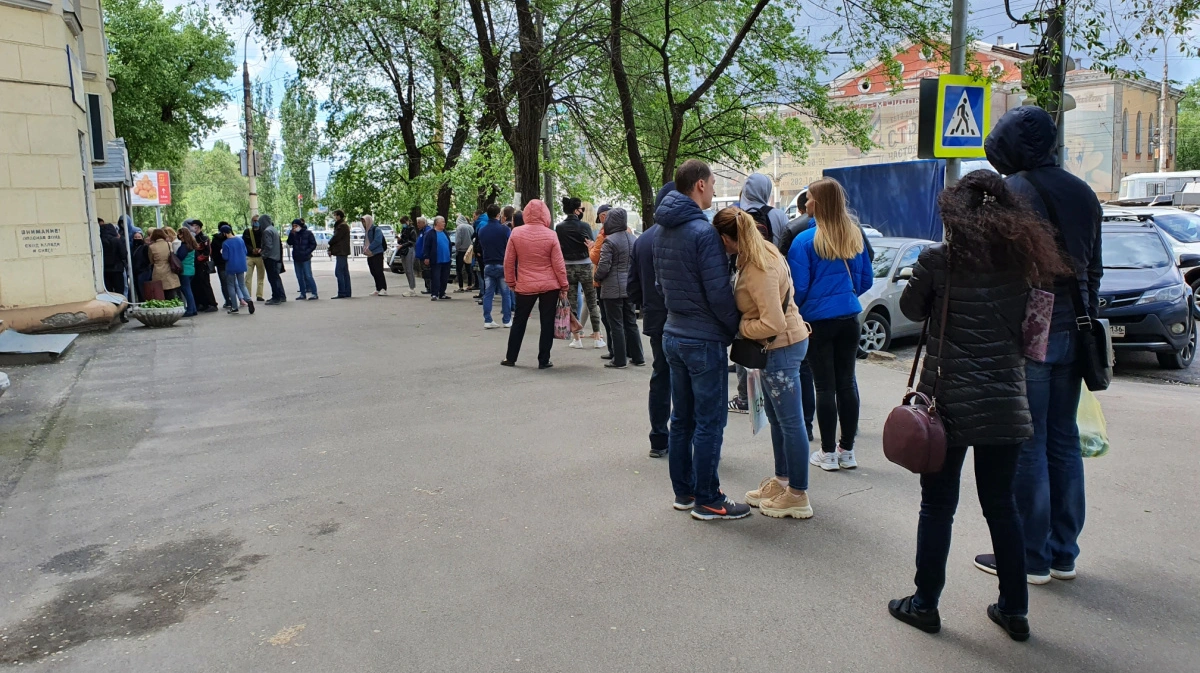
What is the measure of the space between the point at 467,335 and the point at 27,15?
7282 mm

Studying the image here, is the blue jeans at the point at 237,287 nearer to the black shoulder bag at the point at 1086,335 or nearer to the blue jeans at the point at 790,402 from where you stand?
the blue jeans at the point at 790,402

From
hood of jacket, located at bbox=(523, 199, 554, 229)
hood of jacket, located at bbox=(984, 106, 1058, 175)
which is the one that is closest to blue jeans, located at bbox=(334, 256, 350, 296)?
hood of jacket, located at bbox=(523, 199, 554, 229)

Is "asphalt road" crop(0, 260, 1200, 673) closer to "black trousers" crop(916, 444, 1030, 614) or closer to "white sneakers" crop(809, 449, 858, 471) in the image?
"white sneakers" crop(809, 449, 858, 471)

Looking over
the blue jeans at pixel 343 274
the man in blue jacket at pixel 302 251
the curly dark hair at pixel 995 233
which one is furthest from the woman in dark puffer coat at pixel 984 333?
the blue jeans at pixel 343 274

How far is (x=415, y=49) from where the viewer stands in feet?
72.1

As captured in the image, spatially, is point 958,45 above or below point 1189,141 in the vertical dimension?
below

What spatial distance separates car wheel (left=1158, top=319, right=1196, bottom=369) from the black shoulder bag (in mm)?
8031

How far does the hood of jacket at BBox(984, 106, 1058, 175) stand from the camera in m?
3.88

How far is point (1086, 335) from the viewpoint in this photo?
12.7 ft

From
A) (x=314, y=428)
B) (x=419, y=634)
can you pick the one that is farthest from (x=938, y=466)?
(x=314, y=428)

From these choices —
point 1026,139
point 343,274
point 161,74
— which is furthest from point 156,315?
point 161,74

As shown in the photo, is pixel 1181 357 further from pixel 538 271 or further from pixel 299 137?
pixel 299 137

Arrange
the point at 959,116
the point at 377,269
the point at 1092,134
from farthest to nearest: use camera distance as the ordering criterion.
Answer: the point at 1092,134 → the point at 377,269 → the point at 959,116

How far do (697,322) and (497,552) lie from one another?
1.56m
